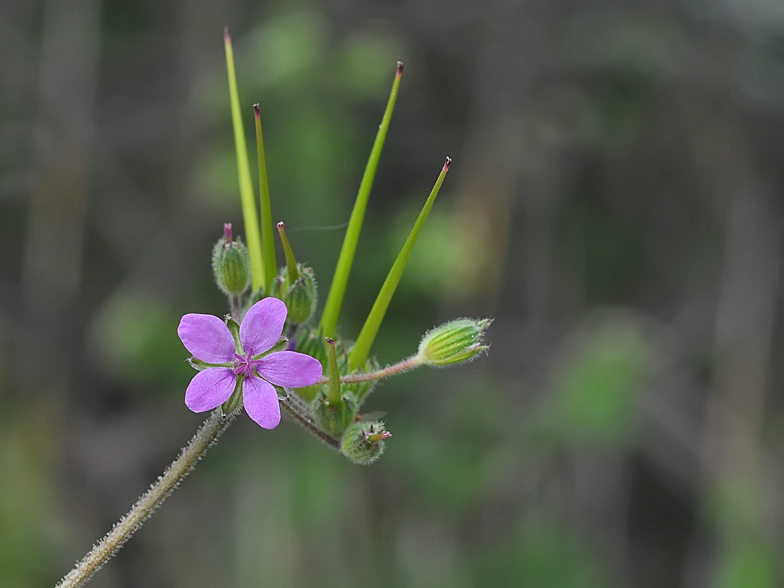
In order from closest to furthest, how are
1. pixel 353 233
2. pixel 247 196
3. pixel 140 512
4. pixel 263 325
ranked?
pixel 140 512 < pixel 263 325 < pixel 353 233 < pixel 247 196

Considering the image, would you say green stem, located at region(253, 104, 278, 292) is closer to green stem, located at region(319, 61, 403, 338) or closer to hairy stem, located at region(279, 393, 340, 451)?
green stem, located at region(319, 61, 403, 338)

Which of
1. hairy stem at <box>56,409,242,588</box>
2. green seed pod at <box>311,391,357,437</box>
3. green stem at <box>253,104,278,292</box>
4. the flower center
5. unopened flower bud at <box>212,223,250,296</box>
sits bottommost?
hairy stem at <box>56,409,242,588</box>

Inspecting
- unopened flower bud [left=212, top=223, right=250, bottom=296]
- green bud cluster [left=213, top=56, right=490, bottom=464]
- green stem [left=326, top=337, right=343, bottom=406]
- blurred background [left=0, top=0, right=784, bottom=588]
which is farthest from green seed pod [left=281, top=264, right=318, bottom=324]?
blurred background [left=0, top=0, right=784, bottom=588]

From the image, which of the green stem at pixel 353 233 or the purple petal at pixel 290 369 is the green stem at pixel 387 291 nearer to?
the green stem at pixel 353 233

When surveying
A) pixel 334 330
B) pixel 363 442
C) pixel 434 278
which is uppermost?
pixel 434 278

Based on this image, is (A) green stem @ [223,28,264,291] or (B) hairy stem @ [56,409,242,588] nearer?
(B) hairy stem @ [56,409,242,588]

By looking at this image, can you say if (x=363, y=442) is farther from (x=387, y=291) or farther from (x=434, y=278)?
(x=434, y=278)

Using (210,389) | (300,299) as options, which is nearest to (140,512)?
(210,389)
